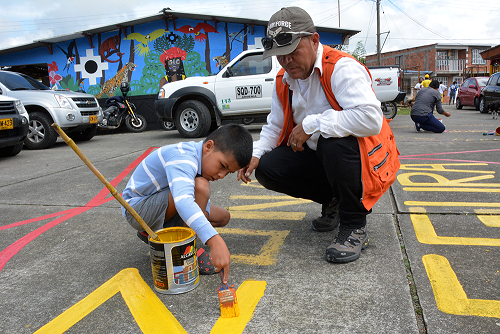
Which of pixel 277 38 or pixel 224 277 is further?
pixel 277 38

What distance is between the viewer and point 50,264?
234cm

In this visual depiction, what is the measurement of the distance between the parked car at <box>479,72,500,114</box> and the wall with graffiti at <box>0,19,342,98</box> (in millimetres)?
6566

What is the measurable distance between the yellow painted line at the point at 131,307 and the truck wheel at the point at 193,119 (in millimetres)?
6360

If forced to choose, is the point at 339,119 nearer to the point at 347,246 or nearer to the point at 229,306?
the point at 347,246

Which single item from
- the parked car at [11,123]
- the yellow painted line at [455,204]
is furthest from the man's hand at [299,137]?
the parked car at [11,123]

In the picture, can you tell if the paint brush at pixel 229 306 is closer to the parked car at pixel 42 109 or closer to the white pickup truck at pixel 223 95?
the white pickup truck at pixel 223 95

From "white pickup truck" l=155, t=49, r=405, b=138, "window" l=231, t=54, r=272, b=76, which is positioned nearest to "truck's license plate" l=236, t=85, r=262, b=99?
"white pickup truck" l=155, t=49, r=405, b=138

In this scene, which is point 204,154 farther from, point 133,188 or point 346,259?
point 346,259

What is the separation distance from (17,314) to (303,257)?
1.53 m

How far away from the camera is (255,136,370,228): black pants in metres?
2.13

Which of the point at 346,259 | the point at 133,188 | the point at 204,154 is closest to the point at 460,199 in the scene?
the point at 346,259

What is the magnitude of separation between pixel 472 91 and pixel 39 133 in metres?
18.2

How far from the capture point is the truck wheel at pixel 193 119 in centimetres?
830

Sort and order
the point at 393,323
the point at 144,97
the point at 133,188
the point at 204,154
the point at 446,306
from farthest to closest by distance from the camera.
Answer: the point at 144,97 → the point at 133,188 → the point at 204,154 → the point at 446,306 → the point at 393,323
